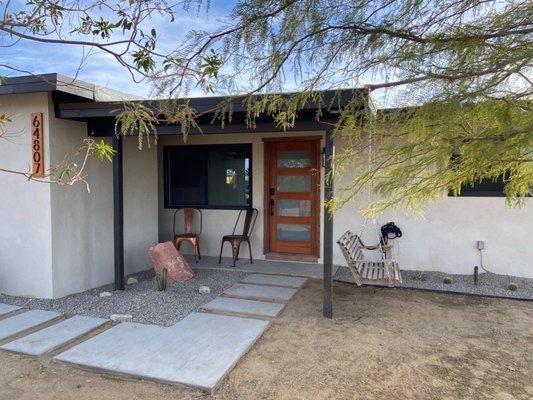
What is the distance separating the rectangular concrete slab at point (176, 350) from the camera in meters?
2.84

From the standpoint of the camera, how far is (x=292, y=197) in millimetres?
6430

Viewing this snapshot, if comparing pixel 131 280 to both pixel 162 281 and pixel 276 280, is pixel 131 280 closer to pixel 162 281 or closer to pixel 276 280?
pixel 162 281

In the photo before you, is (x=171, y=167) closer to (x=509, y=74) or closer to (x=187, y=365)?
(x=187, y=365)

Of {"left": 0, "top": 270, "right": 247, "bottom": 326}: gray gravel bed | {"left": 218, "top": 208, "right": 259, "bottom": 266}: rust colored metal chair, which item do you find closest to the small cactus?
{"left": 0, "top": 270, "right": 247, "bottom": 326}: gray gravel bed

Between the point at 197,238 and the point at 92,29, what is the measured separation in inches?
173

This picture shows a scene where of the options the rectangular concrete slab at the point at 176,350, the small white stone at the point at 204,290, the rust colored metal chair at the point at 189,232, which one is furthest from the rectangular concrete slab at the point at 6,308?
the rust colored metal chair at the point at 189,232

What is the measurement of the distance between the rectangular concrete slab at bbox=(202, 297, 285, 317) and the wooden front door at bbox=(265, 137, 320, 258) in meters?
2.05

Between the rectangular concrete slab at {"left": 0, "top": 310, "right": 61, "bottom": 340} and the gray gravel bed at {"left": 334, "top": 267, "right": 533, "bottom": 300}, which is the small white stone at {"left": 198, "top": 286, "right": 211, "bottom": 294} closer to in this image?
the rectangular concrete slab at {"left": 0, "top": 310, "right": 61, "bottom": 340}

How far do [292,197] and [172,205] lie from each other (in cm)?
219

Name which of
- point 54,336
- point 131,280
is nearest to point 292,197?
point 131,280

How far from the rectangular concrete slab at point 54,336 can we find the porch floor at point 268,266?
7.66ft

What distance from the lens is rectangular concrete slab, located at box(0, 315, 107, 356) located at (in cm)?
324

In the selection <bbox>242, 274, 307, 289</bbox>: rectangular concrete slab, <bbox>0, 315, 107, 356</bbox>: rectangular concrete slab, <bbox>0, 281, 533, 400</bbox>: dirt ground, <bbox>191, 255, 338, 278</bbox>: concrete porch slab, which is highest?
<bbox>191, 255, 338, 278</bbox>: concrete porch slab

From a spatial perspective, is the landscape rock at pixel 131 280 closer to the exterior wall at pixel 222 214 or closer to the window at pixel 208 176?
the exterior wall at pixel 222 214
